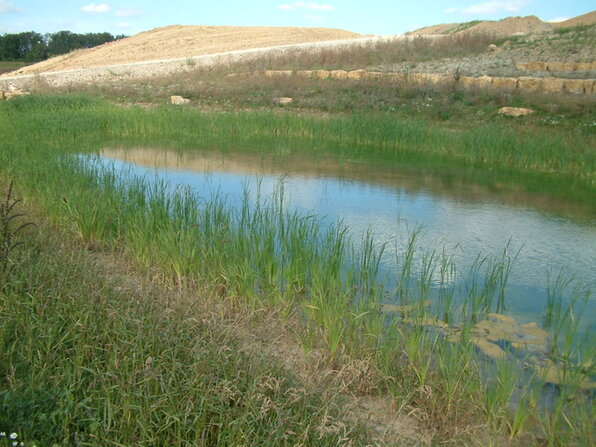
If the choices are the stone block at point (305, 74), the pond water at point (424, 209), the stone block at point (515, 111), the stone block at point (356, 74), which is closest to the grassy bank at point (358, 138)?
the stone block at point (515, 111)

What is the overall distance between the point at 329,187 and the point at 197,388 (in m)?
5.73

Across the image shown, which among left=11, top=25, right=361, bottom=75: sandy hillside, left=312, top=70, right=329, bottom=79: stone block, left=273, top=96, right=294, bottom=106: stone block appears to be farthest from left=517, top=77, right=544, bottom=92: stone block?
left=11, top=25, right=361, bottom=75: sandy hillside

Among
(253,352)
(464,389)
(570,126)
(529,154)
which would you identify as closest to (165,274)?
(253,352)

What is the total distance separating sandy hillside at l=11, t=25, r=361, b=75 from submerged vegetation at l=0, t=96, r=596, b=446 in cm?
2561

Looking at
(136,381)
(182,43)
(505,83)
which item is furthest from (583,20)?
(136,381)

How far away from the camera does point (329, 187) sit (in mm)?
8078

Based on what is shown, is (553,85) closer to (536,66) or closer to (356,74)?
(536,66)

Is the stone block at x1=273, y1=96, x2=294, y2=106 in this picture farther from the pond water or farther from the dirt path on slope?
the dirt path on slope

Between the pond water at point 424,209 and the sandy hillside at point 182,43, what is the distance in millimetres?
21207

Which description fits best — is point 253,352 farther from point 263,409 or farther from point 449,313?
point 449,313

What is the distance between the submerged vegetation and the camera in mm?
2443

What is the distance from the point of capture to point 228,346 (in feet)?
9.71

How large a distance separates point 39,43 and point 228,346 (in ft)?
149

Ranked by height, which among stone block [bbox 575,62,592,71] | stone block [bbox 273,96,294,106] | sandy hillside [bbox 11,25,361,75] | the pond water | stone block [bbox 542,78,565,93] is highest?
sandy hillside [bbox 11,25,361,75]
